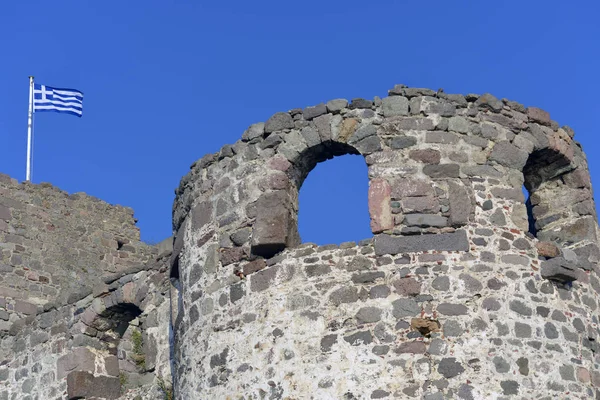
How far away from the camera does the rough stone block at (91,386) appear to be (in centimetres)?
1370

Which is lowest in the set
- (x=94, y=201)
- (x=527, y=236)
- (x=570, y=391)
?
(x=570, y=391)

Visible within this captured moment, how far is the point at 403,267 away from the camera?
10375 mm

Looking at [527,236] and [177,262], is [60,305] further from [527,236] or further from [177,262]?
[527,236]

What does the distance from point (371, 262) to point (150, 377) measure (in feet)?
14.1

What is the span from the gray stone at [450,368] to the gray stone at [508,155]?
7.49 ft

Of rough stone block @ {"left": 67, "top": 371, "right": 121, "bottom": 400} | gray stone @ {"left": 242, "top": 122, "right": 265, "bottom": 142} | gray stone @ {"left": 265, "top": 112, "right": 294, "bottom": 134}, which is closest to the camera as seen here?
gray stone @ {"left": 265, "top": 112, "right": 294, "bottom": 134}

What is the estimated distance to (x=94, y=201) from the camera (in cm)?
1823

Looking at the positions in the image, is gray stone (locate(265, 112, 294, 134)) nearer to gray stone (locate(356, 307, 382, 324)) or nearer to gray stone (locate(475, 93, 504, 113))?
gray stone (locate(475, 93, 504, 113))

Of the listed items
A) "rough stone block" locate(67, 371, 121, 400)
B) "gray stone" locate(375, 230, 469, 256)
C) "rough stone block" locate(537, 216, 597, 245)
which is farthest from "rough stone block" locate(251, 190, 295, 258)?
"rough stone block" locate(67, 371, 121, 400)

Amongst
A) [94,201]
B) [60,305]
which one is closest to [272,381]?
[60,305]

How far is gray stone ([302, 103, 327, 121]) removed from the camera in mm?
11320

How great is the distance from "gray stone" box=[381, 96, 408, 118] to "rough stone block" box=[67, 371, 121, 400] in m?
5.41

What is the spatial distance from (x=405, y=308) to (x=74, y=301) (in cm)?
588

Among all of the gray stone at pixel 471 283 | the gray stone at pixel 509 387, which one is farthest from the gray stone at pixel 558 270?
the gray stone at pixel 509 387
